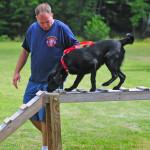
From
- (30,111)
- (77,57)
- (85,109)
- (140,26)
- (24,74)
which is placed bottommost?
(140,26)

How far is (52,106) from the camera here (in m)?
6.30

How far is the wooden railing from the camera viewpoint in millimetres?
6242

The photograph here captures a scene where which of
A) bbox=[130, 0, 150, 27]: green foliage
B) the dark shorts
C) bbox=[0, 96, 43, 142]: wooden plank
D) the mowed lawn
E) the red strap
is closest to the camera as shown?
bbox=[0, 96, 43, 142]: wooden plank

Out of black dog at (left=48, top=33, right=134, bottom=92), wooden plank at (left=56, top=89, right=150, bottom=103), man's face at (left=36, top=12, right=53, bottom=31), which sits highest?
man's face at (left=36, top=12, right=53, bottom=31)

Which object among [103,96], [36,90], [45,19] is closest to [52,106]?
[103,96]

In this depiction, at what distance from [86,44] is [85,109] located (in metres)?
5.07

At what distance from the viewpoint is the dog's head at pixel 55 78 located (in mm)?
6453

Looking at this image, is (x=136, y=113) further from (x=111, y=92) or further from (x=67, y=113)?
(x=111, y=92)

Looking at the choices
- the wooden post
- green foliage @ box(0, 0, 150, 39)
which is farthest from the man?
green foliage @ box(0, 0, 150, 39)

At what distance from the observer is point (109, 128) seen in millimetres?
9336

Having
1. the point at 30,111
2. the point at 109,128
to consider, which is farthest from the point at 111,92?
the point at 109,128

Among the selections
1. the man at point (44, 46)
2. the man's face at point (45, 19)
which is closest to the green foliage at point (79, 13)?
the man at point (44, 46)

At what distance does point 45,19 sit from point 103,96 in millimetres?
1136

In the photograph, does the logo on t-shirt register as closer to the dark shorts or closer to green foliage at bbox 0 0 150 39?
the dark shorts
